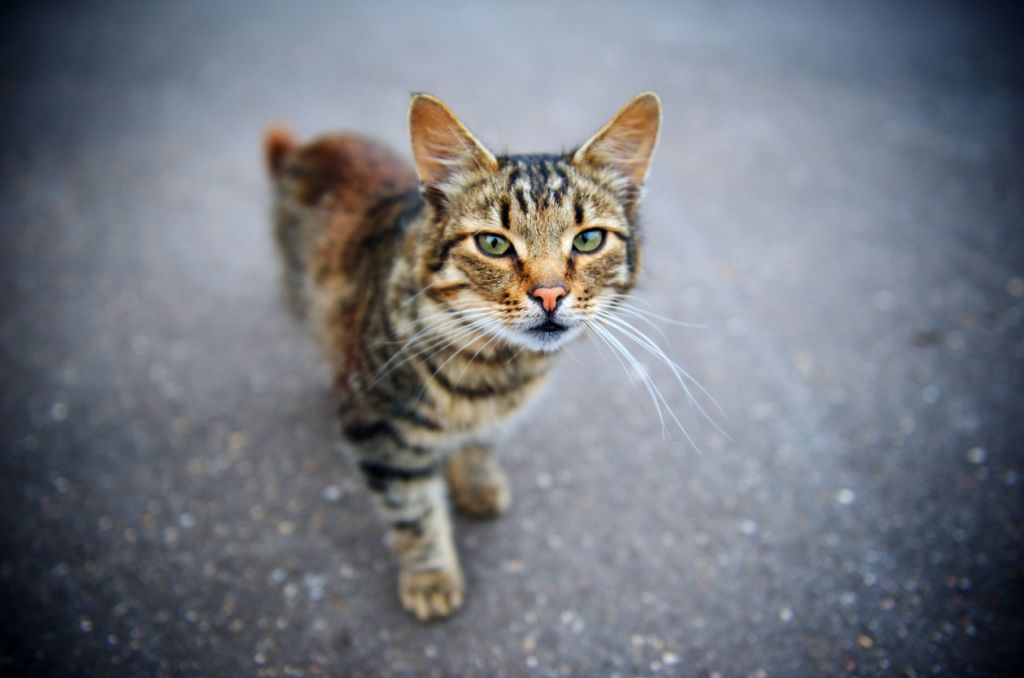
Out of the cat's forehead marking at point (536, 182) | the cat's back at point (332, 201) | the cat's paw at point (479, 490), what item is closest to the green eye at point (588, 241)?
the cat's forehead marking at point (536, 182)

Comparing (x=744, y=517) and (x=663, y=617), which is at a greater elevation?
(x=744, y=517)

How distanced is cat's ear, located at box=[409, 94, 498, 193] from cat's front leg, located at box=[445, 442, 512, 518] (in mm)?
1039

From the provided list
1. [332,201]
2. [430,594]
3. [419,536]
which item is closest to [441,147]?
[332,201]

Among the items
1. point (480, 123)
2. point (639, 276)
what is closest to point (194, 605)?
point (639, 276)

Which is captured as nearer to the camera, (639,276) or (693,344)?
(639,276)

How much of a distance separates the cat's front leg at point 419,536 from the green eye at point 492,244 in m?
0.73

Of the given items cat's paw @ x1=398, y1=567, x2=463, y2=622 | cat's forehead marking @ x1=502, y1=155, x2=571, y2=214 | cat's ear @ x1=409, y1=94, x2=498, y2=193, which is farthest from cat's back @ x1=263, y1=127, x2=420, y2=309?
cat's paw @ x1=398, y1=567, x2=463, y2=622

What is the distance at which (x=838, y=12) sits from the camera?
5422 mm

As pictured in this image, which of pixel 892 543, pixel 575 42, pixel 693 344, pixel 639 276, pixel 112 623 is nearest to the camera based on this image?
pixel 639 276

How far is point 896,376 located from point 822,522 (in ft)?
2.98

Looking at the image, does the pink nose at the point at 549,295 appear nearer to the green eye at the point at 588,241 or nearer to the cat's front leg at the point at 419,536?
the green eye at the point at 588,241

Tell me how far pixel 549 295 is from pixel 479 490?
41.7 inches

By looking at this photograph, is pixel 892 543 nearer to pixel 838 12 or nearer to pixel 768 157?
pixel 768 157

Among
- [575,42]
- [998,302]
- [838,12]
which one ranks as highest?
[838,12]
